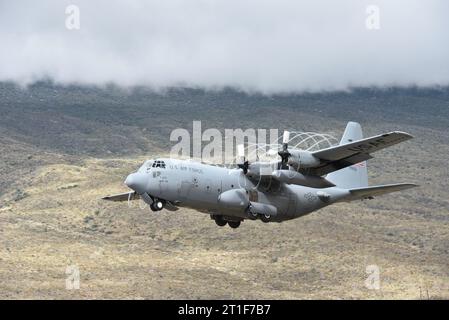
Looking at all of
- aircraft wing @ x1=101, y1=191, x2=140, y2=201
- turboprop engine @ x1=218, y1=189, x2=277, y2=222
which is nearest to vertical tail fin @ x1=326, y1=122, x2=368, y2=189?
turboprop engine @ x1=218, y1=189, x2=277, y2=222

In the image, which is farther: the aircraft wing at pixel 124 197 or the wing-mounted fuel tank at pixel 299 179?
the aircraft wing at pixel 124 197

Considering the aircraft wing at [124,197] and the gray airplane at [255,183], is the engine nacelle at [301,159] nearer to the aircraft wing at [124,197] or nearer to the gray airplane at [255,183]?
the gray airplane at [255,183]

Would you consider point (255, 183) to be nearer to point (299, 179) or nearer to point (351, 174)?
point (299, 179)

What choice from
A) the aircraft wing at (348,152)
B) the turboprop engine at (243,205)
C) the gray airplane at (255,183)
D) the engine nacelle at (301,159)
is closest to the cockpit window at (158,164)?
the gray airplane at (255,183)

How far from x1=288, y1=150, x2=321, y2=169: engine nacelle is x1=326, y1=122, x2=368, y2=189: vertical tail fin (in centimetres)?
790

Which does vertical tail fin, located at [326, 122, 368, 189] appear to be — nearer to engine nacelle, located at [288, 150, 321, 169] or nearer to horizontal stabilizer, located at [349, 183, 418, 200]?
horizontal stabilizer, located at [349, 183, 418, 200]

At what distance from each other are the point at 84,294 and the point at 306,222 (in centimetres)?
3106

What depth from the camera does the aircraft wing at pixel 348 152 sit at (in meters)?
50.7

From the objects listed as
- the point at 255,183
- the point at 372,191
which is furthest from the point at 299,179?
the point at 372,191

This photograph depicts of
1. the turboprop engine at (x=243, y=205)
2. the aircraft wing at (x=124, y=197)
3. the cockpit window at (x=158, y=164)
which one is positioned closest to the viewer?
the cockpit window at (x=158, y=164)

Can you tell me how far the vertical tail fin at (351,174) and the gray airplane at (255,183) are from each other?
2.93m

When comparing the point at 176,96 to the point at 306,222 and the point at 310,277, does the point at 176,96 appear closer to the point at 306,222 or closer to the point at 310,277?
the point at 306,222

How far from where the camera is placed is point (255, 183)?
55562 millimetres

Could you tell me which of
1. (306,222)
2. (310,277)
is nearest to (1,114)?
(306,222)
